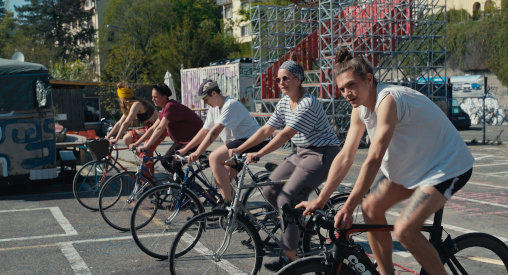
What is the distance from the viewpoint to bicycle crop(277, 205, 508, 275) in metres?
3.50

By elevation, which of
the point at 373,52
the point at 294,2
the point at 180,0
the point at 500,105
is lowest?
the point at 500,105

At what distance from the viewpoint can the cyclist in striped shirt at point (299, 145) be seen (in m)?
5.41

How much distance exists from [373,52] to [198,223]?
54.0 feet

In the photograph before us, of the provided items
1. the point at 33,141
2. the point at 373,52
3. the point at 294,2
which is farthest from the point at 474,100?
the point at 33,141

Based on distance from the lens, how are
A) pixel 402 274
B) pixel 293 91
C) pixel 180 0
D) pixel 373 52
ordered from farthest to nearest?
pixel 180 0
pixel 373 52
pixel 293 91
pixel 402 274

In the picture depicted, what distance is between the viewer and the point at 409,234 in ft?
12.3

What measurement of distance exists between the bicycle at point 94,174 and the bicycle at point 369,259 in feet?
19.5

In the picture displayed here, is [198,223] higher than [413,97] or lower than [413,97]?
lower

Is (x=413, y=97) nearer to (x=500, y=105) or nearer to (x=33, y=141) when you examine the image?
(x=33, y=141)

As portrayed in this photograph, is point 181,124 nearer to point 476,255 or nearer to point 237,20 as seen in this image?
point 476,255

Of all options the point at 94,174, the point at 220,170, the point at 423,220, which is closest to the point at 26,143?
the point at 94,174

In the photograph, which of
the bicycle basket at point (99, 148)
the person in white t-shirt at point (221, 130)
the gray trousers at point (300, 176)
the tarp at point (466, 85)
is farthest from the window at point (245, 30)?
the gray trousers at point (300, 176)

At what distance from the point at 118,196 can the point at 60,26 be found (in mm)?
83479

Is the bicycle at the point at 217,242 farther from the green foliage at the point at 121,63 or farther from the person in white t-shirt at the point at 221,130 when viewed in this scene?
the green foliage at the point at 121,63
